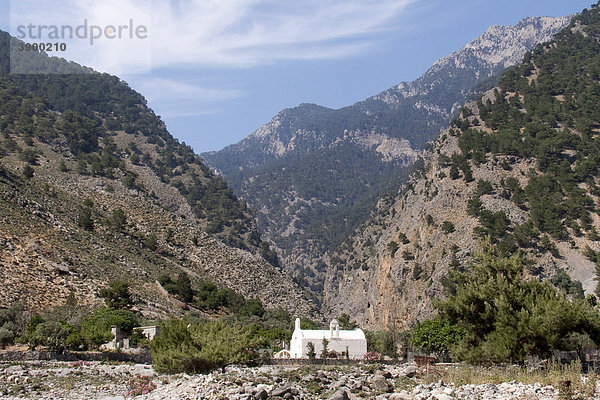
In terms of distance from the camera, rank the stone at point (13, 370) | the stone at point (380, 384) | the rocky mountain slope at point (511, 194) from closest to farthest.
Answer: the stone at point (380, 384), the stone at point (13, 370), the rocky mountain slope at point (511, 194)

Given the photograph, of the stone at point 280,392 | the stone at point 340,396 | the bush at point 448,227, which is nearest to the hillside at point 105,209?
the bush at point 448,227

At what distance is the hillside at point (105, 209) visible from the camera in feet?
206

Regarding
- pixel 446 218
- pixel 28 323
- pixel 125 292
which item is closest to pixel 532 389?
pixel 28 323

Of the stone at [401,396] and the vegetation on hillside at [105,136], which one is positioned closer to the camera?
the stone at [401,396]

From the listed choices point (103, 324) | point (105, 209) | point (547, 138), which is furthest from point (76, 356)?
point (547, 138)

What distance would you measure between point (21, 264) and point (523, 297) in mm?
45541

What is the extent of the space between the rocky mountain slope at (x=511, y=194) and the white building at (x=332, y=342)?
1289 centimetres

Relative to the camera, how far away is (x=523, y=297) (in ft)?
99.1

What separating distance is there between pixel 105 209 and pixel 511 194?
54.6 meters

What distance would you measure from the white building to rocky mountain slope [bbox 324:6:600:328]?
12.9 meters

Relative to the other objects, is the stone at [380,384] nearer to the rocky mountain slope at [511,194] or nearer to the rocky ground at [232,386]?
the rocky ground at [232,386]

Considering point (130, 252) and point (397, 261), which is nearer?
point (130, 252)

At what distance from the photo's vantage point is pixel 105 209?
86812 mm

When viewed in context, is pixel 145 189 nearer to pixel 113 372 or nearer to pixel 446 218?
pixel 446 218
